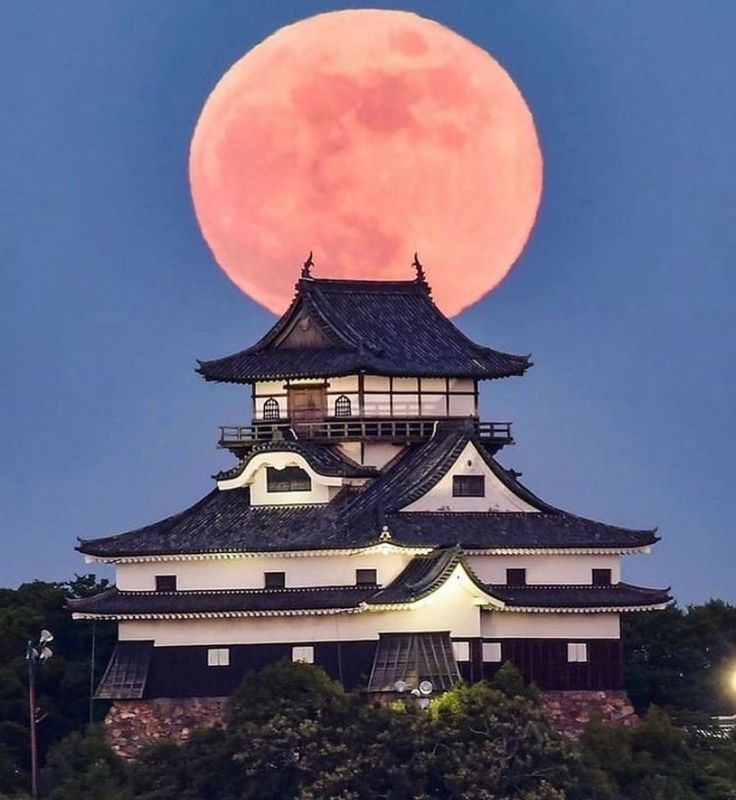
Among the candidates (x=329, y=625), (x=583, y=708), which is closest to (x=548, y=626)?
(x=583, y=708)

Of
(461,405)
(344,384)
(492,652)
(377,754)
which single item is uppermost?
(344,384)

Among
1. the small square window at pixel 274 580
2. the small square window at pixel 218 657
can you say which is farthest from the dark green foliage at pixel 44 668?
the small square window at pixel 274 580

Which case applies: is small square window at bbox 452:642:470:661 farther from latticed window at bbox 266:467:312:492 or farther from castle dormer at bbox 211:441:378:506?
latticed window at bbox 266:467:312:492

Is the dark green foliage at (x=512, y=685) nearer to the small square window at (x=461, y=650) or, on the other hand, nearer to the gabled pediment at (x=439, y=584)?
the small square window at (x=461, y=650)

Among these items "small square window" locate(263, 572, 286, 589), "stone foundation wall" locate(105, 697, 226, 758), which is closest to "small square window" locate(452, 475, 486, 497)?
"small square window" locate(263, 572, 286, 589)

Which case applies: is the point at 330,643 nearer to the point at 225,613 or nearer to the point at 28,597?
the point at 225,613

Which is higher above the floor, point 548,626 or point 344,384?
point 344,384

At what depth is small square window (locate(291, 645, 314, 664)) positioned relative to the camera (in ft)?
315

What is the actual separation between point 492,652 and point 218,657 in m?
6.37

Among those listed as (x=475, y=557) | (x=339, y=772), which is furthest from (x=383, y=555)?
(x=339, y=772)

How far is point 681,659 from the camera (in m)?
102

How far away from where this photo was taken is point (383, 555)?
95.8m

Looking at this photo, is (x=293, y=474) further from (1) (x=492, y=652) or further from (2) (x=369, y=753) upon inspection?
(2) (x=369, y=753)

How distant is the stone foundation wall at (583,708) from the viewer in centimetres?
9662
